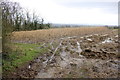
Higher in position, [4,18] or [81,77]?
[4,18]

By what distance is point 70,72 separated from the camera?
255 inches

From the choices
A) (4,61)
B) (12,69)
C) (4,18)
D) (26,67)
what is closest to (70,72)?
(26,67)

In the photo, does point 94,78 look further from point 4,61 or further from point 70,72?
point 4,61

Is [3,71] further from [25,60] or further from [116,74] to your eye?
[116,74]

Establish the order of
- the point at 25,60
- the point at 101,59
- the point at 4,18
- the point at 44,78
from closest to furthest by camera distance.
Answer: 1. the point at 44,78
2. the point at 4,18
3. the point at 25,60
4. the point at 101,59

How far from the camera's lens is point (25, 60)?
781cm

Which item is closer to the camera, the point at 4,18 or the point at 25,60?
the point at 4,18

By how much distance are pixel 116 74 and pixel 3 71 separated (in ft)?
17.2

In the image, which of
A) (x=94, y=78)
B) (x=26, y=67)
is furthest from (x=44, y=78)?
(x=94, y=78)

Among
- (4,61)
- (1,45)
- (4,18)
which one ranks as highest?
(4,18)

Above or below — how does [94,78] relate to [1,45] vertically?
below

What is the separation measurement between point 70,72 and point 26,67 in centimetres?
229

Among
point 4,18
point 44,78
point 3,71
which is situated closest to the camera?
point 44,78

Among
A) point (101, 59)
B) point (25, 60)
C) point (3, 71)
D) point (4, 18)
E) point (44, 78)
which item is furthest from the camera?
point (101, 59)
